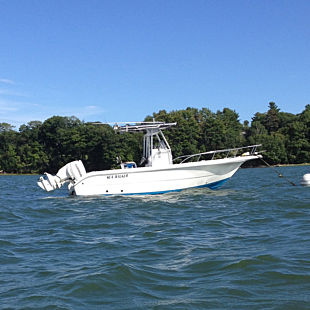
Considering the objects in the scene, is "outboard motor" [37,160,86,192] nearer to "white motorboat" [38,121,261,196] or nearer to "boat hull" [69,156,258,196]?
"white motorboat" [38,121,261,196]

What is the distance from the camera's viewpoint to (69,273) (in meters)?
6.21

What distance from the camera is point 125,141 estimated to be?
74625 millimetres

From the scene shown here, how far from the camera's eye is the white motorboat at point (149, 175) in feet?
58.4

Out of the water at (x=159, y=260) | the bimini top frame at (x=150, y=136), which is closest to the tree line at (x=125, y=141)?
the bimini top frame at (x=150, y=136)

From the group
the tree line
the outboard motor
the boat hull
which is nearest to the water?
the boat hull

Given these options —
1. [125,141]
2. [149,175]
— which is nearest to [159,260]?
[149,175]

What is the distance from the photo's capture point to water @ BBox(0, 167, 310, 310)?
16.8 ft

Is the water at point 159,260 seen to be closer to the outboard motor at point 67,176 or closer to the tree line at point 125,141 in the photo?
the outboard motor at point 67,176

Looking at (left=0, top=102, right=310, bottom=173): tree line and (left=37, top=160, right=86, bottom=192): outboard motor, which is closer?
(left=37, top=160, right=86, bottom=192): outboard motor

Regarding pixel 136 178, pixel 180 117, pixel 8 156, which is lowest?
pixel 136 178

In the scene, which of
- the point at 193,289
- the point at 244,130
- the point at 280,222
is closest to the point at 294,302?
the point at 193,289

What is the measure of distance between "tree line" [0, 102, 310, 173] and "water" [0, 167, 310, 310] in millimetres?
56477

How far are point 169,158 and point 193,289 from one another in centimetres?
1341

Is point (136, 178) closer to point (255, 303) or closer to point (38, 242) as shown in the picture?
point (38, 242)
